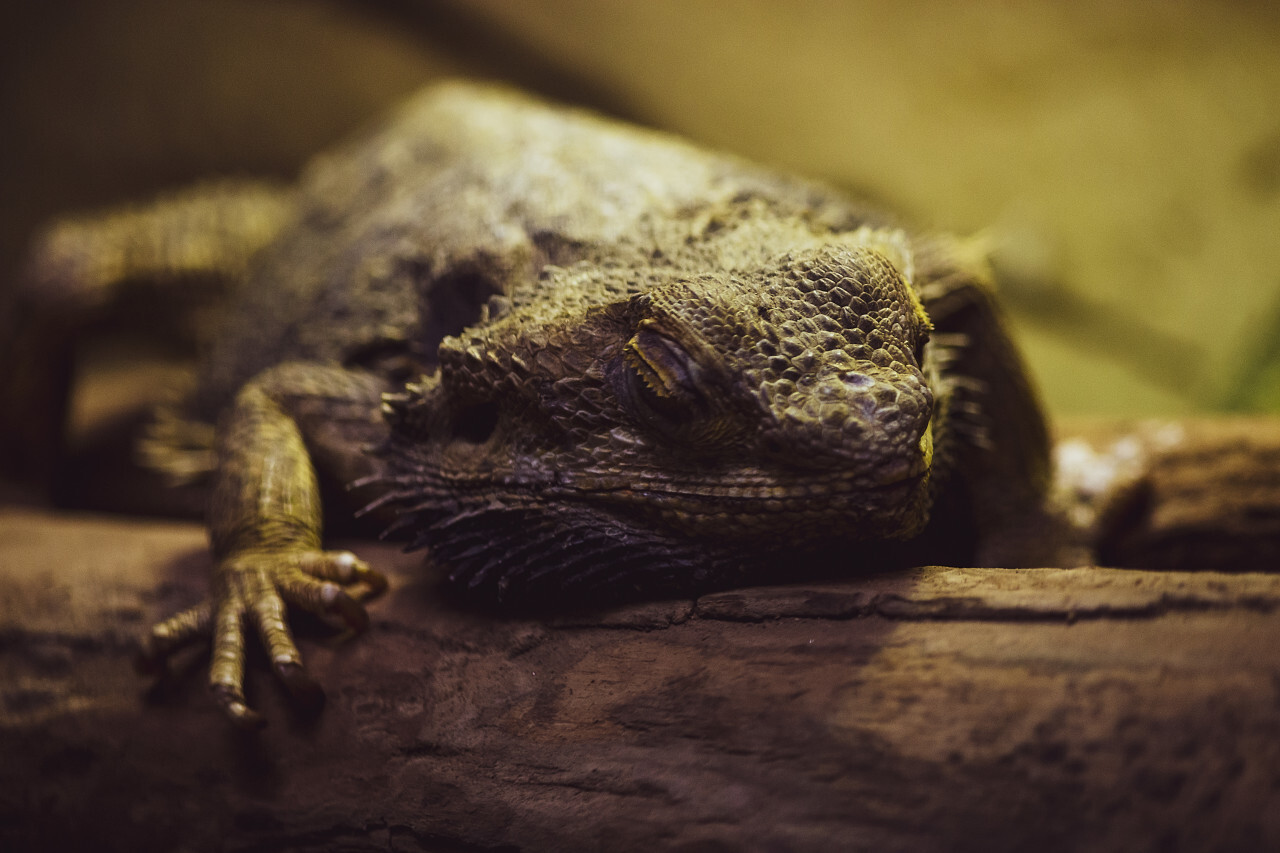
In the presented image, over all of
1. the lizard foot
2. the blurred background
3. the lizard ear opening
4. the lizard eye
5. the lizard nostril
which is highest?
the blurred background

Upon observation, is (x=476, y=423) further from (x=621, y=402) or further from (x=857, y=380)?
(x=857, y=380)

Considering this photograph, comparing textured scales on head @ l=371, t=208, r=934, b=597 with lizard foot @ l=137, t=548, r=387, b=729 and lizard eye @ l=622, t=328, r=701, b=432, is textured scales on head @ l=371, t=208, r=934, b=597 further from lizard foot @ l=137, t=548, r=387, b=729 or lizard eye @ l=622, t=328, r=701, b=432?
lizard foot @ l=137, t=548, r=387, b=729

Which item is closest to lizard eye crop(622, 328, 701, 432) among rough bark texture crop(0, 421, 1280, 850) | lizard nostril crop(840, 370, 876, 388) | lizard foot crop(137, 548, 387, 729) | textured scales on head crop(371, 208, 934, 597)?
textured scales on head crop(371, 208, 934, 597)

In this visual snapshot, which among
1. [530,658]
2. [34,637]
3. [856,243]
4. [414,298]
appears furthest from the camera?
[414,298]

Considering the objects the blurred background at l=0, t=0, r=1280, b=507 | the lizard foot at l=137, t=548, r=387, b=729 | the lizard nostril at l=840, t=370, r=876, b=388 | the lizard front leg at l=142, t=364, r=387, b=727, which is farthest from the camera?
the blurred background at l=0, t=0, r=1280, b=507

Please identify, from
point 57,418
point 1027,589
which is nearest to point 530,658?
point 1027,589

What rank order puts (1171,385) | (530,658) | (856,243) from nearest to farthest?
(530,658) < (856,243) < (1171,385)

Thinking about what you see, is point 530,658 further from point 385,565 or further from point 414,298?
point 414,298

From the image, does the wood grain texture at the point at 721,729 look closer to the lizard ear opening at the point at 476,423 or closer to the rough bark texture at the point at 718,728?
the rough bark texture at the point at 718,728
